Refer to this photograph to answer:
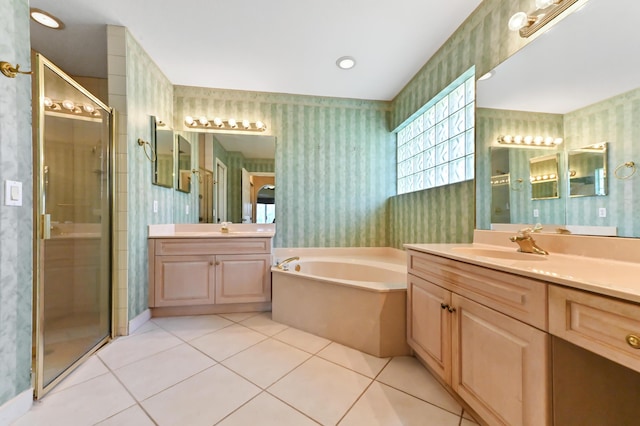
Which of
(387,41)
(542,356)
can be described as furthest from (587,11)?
(542,356)

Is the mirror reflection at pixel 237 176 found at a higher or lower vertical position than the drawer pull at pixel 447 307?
higher

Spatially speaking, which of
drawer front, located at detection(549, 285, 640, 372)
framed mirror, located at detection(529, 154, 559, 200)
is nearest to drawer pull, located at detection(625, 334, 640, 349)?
drawer front, located at detection(549, 285, 640, 372)

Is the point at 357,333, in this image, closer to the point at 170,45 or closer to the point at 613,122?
the point at 613,122

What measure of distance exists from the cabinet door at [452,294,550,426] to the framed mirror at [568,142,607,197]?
0.76m

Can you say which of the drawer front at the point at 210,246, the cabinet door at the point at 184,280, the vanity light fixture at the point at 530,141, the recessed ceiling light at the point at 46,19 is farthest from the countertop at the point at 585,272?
the recessed ceiling light at the point at 46,19

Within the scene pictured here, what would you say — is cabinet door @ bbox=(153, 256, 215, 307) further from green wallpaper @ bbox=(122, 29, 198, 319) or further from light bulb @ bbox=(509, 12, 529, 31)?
light bulb @ bbox=(509, 12, 529, 31)

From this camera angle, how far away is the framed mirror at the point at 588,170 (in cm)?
110

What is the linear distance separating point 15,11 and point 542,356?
8.47 ft

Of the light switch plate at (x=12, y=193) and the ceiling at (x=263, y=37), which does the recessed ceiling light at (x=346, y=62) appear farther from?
the light switch plate at (x=12, y=193)

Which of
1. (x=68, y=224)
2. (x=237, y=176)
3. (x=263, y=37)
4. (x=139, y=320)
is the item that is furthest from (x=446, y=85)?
(x=139, y=320)

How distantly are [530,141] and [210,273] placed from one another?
2.65 m

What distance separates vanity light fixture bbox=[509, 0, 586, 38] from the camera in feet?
3.94

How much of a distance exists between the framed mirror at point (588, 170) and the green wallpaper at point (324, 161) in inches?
78.3

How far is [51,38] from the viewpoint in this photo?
207 centimetres
